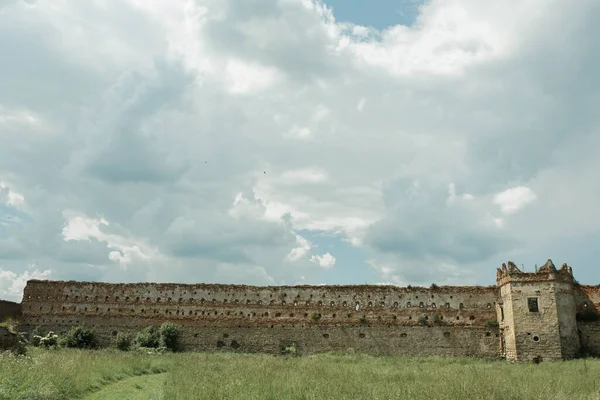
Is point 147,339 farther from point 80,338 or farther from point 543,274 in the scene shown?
point 543,274

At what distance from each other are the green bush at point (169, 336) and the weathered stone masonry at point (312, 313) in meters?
0.65

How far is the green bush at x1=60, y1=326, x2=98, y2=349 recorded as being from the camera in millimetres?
33531

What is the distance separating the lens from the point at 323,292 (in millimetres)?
35531

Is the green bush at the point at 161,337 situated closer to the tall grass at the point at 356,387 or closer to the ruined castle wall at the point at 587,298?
the tall grass at the point at 356,387

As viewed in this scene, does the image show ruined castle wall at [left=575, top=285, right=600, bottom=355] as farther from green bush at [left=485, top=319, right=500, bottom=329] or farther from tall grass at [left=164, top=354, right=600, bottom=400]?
tall grass at [left=164, top=354, right=600, bottom=400]

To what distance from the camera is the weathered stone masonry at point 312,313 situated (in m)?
32.2

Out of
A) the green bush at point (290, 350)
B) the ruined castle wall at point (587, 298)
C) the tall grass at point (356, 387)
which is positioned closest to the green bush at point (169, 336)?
the green bush at point (290, 350)

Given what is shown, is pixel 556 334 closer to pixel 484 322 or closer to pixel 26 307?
pixel 484 322

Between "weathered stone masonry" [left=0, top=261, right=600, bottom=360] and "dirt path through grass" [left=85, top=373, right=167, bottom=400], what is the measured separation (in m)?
16.4

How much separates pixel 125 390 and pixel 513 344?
→ 22681 millimetres

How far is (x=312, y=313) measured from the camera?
34969 mm

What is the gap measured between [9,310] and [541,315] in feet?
120

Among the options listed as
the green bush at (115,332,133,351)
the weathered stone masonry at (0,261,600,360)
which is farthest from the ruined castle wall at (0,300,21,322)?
the green bush at (115,332,133,351)

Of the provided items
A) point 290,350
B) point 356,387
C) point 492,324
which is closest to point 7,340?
point 356,387
